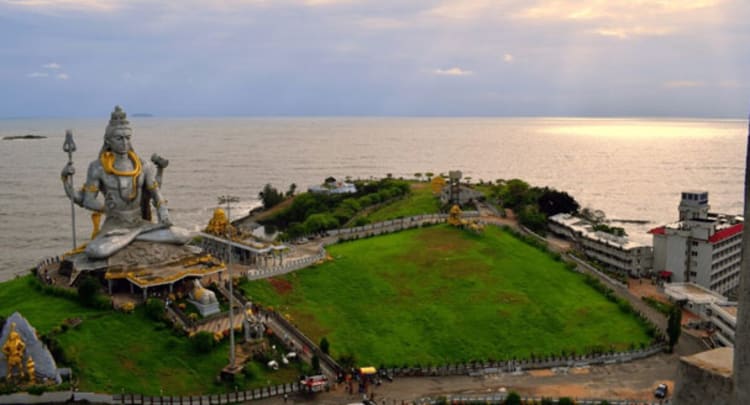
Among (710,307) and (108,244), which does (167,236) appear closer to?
(108,244)

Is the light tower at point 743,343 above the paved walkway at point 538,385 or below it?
above

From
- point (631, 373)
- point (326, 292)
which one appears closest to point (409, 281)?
point (326, 292)

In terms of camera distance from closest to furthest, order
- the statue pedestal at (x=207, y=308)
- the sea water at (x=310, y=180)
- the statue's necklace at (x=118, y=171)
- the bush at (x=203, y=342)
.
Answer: the bush at (x=203, y=342) → the statue pedestal at (x=207, y=308) → the statue's necklace at (x=118, y=171) → the sea water at (x=310, y=180)

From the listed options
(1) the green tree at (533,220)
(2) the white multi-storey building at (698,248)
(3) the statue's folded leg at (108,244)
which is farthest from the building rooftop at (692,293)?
(3) the statue's folded leg at (108,244)

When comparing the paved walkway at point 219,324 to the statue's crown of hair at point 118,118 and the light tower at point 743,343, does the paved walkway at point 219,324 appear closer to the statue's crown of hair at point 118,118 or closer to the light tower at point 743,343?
the statue's crown of hair at point 118,118

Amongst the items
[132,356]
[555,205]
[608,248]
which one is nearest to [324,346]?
[132,356]

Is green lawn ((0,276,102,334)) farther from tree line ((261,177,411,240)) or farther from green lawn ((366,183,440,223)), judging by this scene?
green lawn ((366,183,440,223))
